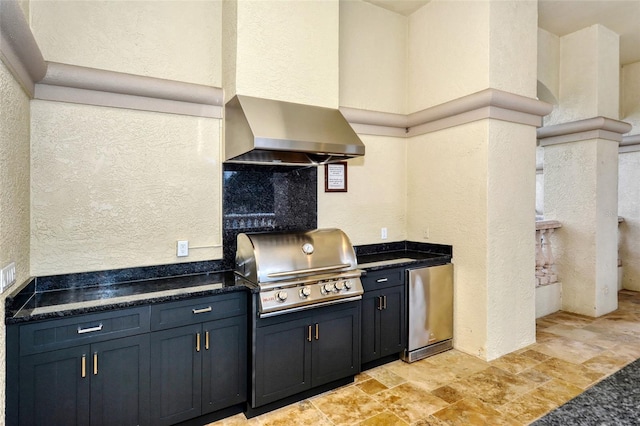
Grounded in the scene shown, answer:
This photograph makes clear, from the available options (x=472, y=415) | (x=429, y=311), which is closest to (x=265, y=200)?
(x=429, y=311)

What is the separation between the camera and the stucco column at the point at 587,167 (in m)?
4.59

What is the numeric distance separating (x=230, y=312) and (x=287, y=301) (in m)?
0.40

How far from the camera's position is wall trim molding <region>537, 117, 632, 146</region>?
15.0 ft

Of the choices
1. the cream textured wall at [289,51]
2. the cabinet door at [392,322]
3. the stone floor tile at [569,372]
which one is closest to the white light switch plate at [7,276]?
the cream textured wall at [289,51]

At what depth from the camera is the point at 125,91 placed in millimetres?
2670

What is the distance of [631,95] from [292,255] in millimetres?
6172

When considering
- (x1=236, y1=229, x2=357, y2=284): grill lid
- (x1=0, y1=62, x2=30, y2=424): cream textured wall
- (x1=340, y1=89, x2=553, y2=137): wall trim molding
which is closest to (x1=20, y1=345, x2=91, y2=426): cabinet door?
(x1=0, y1=62, x2=30, y2=424): cream textured wall

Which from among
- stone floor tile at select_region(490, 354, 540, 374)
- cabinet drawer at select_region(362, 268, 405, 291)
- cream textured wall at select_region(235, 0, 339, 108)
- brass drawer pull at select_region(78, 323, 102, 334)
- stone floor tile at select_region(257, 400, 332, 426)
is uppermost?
cream textured wall at select_region(235, 0, 339, 108)

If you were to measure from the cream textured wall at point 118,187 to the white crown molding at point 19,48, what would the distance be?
27 centimetres

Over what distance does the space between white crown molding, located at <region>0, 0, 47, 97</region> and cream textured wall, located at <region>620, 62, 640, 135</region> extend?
290 inches

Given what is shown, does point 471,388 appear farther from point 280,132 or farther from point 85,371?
point 85,371

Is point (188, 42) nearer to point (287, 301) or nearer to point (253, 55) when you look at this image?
point (253, 55)

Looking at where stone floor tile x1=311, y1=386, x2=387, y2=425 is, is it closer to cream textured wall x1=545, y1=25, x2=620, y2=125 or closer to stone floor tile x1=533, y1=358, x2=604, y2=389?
stone floor tile x1=533, y1=358, x2=604, y2=389

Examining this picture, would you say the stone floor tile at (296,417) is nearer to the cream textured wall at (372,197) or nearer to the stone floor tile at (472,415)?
the stone floor tile at (472,415)
